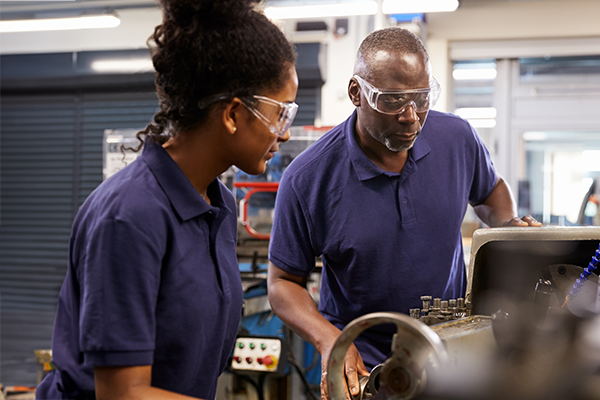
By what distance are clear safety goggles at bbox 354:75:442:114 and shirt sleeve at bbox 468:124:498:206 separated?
0.78 ft

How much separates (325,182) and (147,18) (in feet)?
14.4

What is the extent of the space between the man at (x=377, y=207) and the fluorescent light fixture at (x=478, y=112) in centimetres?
377

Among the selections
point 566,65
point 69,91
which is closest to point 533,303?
point 566,65

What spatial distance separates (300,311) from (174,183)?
0.60m

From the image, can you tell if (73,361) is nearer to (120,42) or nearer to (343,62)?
(343,62)

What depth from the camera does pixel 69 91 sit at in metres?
5.54

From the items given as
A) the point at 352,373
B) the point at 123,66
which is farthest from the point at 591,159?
the point at 352,373

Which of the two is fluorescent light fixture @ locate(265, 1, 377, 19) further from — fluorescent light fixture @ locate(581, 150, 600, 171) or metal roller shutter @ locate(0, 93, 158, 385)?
fluorescent light fixture @ locate(581, 150, 600, 171)

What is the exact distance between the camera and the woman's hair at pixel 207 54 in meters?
0.87

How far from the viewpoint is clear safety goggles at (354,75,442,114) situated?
136 centimetres

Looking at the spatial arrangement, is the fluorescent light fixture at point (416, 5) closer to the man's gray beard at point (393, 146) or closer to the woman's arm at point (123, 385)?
the man's gray beard at point (393, 146)

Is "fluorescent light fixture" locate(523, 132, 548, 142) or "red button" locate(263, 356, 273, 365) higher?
"fluorescent light fixture" locate(523, 132, 548, 142)

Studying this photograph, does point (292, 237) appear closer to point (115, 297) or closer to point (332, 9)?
point (115, 297)

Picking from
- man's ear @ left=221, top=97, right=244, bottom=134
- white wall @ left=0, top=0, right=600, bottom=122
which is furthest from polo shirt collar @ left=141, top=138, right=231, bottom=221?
white wall @ left=0, top=0, right=600, bottom=122
